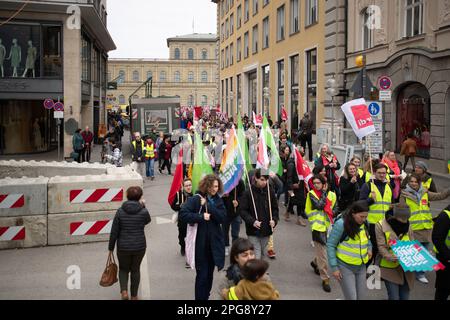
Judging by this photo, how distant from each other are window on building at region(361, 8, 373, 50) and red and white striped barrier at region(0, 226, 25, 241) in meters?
17.0

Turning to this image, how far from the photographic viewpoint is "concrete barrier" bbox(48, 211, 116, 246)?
377 inches

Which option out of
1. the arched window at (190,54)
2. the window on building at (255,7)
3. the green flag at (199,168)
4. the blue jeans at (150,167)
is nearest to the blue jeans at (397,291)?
the green flag at (199,168)

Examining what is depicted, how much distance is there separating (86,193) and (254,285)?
21.9 ft

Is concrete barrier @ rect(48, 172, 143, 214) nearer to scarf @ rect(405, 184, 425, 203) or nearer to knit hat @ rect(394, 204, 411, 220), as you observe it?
scarf @ rect(405, 184, 425, 203)

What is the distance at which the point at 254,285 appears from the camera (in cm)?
381

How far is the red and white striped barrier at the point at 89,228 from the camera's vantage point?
9719 mm

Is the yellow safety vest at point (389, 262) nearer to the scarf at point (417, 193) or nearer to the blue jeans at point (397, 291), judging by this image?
the blue jeans at point (397, 291)

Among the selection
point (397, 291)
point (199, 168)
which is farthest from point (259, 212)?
point (397, 291)

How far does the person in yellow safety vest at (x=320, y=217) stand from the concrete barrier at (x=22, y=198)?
5.21 m

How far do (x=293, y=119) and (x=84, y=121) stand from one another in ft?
44.3

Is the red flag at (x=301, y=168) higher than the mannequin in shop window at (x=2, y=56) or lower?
lower

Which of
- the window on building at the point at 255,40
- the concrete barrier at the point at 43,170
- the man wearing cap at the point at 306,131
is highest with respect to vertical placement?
the window on building at the point at 255,40

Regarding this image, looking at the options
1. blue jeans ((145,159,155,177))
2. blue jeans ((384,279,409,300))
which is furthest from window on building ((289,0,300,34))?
blue jeans ((384,279,409,300))
